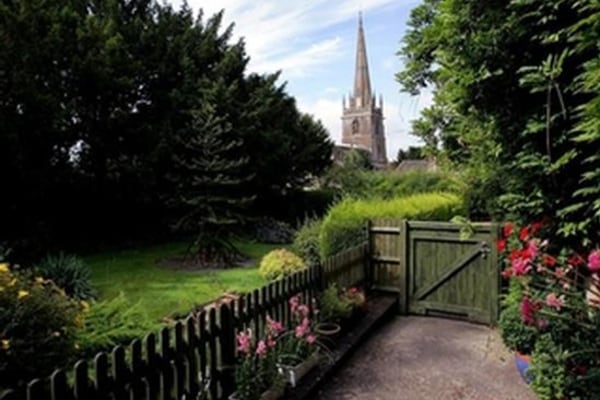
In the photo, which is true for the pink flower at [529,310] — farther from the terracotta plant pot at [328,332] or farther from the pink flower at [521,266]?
the terracotta plant pot at [328,332]

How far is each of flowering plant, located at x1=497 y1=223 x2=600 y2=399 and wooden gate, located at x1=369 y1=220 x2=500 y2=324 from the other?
2538 mm

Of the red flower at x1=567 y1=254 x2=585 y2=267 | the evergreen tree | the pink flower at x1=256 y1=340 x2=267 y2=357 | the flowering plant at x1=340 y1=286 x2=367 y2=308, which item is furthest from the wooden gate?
the evergreen tree

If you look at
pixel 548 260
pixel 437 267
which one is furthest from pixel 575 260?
pixel 437 267

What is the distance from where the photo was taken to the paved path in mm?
3982

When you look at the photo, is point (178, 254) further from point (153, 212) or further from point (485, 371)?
point (485, 371)

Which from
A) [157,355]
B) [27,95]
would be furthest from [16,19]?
[157,355]

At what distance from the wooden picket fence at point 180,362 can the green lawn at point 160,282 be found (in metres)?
2.65

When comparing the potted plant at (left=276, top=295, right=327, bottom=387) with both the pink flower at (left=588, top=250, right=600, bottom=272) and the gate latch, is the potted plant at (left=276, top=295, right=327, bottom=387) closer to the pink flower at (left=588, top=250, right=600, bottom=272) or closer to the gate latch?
the pink flower at (left=588, top=250, right=600, bottom=272)

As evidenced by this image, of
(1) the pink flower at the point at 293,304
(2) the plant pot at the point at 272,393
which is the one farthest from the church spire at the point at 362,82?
(2) the plant pot at the point at 272,393

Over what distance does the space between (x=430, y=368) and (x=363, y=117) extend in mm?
58723

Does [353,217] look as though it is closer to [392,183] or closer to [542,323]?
[542,323]

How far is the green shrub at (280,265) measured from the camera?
24.8 ft

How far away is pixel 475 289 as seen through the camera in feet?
19.8

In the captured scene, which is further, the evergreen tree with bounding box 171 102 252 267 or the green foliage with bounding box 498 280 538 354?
the evergreen tree with bounding box 171 102 252 267
